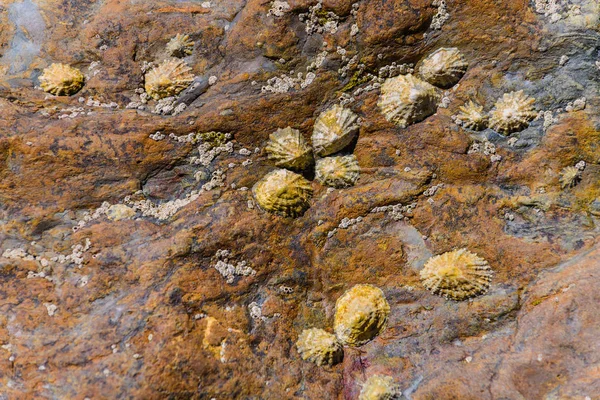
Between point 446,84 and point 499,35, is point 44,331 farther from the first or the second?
point 499,35

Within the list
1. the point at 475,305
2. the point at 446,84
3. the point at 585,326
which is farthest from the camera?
the point at 446,84

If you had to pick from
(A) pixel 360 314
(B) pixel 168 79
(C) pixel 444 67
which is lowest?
(A) pixel 360 314

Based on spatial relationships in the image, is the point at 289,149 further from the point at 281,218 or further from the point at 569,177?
the point at 569,177

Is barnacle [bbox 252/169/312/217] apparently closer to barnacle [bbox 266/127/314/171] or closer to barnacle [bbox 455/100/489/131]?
barnacle [bbox 266/127/314/171]

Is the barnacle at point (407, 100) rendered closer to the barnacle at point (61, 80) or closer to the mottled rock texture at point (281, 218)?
the mottled rock texture at point (281, 218)

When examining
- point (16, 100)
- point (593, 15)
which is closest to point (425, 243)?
point (593, 15)

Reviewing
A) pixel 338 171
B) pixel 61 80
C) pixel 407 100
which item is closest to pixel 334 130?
pixel 338 171
